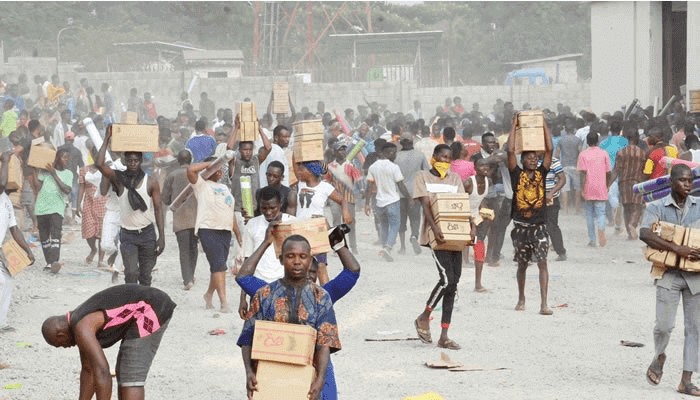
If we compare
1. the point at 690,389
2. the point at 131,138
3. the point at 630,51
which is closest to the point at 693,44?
the point at 630,51

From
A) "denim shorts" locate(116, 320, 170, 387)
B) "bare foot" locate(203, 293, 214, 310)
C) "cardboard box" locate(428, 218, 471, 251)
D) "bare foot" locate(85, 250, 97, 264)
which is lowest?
"bare foot" locate(203, 293, 214, 310)

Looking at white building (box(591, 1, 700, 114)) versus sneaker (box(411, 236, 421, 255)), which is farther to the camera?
white building (box(591, 1, 700, 114))

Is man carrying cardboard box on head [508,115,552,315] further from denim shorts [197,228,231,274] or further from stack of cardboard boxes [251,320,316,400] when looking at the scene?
stack of cardboard boxes [251,320,316,400]

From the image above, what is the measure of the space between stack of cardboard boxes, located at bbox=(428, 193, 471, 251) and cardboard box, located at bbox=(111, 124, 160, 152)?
8.58 ft

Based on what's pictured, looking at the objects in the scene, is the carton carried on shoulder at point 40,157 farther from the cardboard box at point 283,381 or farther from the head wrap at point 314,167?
the cardboard box at point 283,381

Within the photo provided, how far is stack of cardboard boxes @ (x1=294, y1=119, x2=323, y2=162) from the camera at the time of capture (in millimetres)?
11031

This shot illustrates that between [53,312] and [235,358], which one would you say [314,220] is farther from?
[53,312]

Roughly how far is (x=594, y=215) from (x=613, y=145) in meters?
1.82

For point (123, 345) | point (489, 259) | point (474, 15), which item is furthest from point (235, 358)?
point (474, 15)

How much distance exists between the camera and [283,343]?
5.93 meters

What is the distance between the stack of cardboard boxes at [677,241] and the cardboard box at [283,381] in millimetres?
3546

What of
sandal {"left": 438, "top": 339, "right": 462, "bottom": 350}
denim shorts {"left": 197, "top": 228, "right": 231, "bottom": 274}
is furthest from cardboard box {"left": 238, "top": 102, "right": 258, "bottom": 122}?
sandal {"left": 438, "top": 339, "right": 462, "bottom": 350}

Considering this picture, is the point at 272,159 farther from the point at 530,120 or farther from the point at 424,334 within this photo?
the point at 424,334

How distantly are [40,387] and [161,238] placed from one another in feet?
8.62
